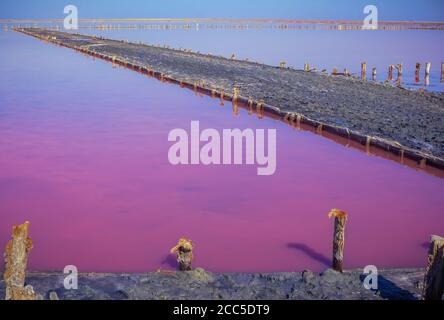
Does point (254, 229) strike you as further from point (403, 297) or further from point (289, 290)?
point (403, 297)

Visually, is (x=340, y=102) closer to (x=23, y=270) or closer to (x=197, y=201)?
(x=197, y=201)

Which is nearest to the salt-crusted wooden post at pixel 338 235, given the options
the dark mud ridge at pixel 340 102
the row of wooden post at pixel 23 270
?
the row of wooden post at pixel 23 270

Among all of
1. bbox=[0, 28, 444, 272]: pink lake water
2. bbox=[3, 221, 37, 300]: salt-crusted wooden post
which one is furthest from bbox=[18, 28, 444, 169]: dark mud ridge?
bbox=[3, 221, 37, 300]: salt-crusted wooden post

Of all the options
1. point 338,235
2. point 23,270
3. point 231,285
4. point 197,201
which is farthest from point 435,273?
point 197,201

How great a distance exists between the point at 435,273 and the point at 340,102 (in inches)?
541

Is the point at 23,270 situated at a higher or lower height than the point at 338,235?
lower

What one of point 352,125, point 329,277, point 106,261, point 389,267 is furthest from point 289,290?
point 352,125

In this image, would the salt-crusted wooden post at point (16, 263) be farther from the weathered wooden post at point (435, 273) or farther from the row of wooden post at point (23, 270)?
the weathered wooden post at point (435, 273)

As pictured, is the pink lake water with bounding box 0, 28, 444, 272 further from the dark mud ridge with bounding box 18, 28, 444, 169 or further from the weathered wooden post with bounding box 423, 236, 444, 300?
the weathered wooden post with bounding box 423, 236, 444, 300

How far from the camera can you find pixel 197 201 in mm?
8820

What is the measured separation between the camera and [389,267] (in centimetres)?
674

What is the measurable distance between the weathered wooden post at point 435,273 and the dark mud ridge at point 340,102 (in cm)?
557

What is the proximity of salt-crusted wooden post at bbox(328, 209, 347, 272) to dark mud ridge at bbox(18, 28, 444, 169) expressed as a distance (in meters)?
5.03

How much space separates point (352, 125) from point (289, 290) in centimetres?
923
